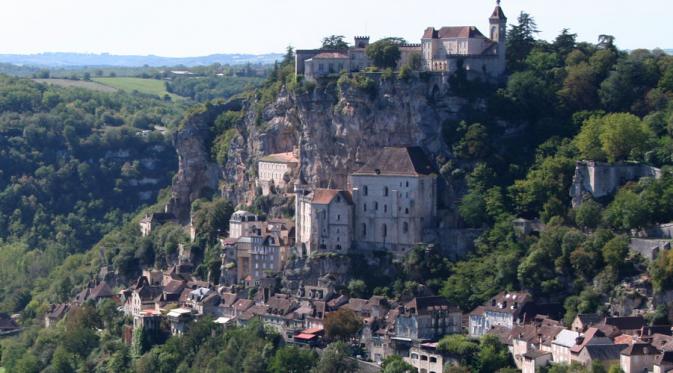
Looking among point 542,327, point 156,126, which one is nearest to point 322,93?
point 542,327

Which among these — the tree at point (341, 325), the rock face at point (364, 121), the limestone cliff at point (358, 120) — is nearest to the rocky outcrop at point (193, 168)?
the limestone cliff at point (358, 120)

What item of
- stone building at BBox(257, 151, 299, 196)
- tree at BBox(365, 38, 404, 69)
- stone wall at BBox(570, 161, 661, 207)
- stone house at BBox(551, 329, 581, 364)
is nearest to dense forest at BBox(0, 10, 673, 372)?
stone wall at BBox(570, 161, 661, 207)

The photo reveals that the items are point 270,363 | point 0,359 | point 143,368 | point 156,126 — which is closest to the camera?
point 270,363

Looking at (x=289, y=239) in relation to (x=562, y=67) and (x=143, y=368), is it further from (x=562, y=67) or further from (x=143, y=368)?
(x=562, y=67)

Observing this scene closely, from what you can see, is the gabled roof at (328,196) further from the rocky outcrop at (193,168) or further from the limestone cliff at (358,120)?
the rocky outcrop at (193,168)

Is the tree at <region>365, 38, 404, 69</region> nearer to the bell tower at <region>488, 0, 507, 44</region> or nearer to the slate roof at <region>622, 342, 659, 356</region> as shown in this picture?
the bell tower at <region>488, 0, 507, 44</region>
